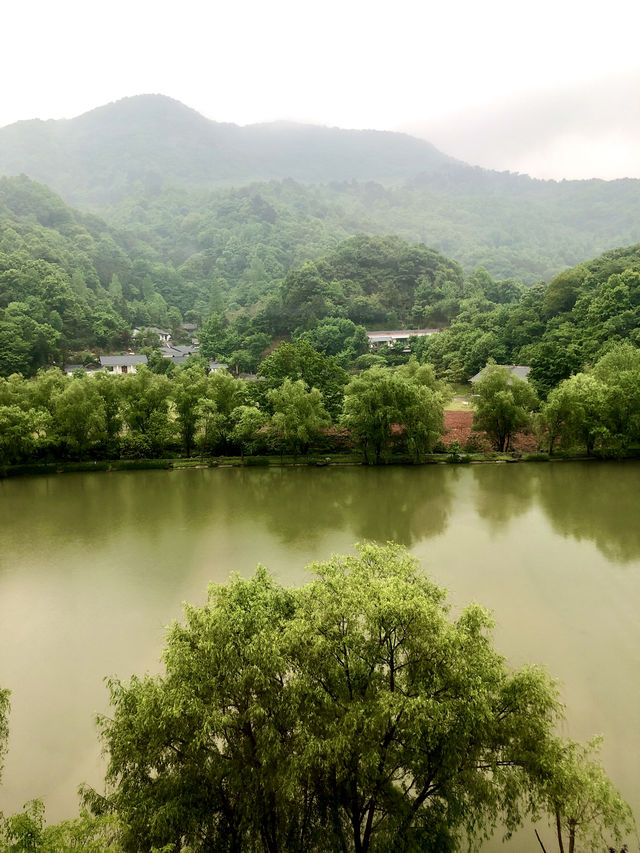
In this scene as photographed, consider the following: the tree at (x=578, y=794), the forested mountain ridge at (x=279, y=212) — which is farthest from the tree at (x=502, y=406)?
the forested mountain ridge at (x=279, y=212)

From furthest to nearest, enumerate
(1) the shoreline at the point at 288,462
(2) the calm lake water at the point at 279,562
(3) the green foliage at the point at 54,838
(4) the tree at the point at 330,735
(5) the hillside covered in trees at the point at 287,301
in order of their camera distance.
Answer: (5) the hillside covered in trees at the point at 287,301, (1) the shoreline at the point at 288,462, (2) the calm lake water at the point at 279,562, (4) the tree at the point at 330,735, (3) the green foliage at the point at 54,838

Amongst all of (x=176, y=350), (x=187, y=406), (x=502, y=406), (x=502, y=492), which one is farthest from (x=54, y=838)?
(x=176, y=350)

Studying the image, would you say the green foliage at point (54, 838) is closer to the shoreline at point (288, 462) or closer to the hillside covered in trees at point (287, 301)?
the shoreline at point (288, 462)

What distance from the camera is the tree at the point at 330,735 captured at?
548cm

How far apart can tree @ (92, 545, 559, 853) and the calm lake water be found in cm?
201

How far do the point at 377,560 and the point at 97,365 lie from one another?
4829 centimetres

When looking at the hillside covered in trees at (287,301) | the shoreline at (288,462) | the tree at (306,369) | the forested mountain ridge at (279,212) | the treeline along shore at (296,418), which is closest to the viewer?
the treeline along shore at (296,418)

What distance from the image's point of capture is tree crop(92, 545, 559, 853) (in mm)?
5480

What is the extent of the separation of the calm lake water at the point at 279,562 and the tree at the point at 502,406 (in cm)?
268

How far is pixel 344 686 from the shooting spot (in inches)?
237

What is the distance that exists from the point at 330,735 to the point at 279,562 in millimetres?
8319

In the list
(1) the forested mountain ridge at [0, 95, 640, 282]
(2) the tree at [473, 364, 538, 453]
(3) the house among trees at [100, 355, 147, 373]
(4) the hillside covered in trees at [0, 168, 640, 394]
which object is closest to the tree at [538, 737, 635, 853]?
(2) the tree at [473, 364, 538, 453]

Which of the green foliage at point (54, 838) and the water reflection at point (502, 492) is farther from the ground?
the green foliage at point (54, 838)

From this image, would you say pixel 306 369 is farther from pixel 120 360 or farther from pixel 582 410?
pixel 120 360
